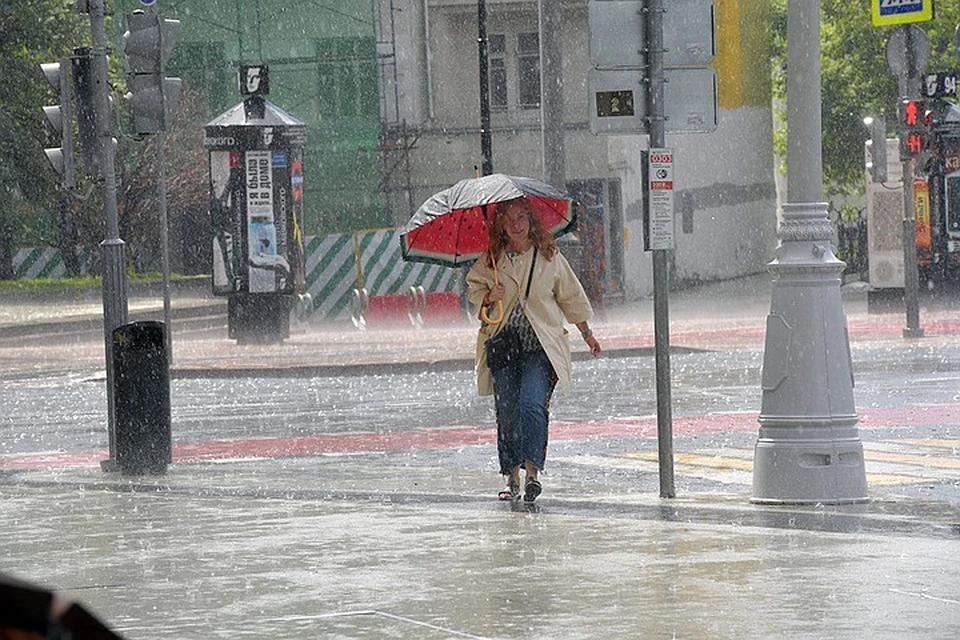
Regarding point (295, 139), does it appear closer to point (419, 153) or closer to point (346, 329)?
point (346, 329)

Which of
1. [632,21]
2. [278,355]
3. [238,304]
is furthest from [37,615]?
[238,304]

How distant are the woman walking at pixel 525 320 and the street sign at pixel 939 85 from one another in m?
20.8

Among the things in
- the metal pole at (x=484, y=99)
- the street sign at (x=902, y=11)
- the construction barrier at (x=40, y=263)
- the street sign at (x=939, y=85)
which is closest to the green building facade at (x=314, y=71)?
the construction barrier at (x=40, y=263)

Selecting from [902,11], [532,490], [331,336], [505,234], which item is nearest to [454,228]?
[505,234]

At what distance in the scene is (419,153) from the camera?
4472 cm

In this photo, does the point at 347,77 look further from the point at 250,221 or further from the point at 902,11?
the point at 902,11

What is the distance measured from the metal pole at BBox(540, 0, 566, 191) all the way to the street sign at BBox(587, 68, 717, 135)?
1982 cm

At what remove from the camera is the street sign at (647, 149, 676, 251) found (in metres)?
11.0

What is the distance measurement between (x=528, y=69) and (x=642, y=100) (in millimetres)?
33620

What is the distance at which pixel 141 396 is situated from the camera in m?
13.9

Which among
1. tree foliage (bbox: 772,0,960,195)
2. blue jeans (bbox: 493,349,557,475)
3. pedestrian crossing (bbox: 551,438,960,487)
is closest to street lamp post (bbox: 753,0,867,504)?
blue jeans (bbox: 493,349,557,475)

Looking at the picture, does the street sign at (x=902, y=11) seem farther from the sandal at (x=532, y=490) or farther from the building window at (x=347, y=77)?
the building window at (x=347, y=77)

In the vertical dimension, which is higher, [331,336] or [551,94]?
[551,94]

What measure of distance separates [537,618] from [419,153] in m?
37.8
